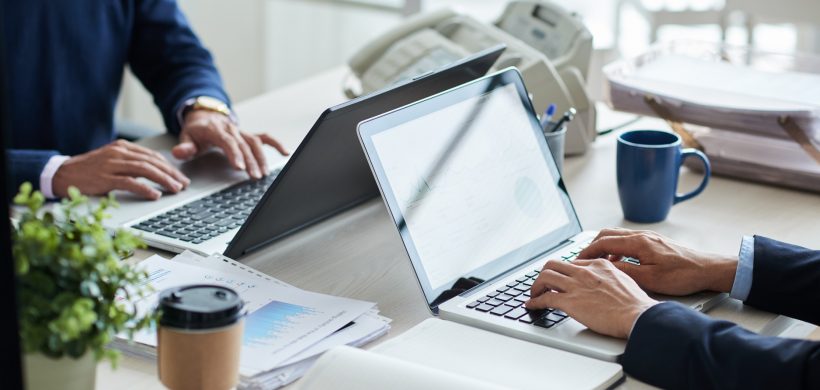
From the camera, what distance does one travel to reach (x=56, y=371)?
861mm

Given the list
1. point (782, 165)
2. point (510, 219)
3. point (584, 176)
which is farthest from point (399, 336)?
point (782, 165)

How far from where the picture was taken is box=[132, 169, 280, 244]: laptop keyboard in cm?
142

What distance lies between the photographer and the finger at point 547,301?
1.16 meters

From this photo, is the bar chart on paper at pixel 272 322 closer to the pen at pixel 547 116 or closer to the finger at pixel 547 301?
the finger at pixel 547 301

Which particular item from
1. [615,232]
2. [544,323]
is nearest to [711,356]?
[544,323]

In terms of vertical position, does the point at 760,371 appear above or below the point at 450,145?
below

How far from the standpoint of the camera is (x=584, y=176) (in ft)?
5.70

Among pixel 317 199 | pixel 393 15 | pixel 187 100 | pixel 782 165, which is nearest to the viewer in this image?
pixel 317 199

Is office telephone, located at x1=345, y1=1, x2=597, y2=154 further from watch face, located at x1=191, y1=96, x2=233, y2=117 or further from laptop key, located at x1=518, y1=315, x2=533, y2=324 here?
laptop key, located at x1=518, y1=315, x2=533, y2=324

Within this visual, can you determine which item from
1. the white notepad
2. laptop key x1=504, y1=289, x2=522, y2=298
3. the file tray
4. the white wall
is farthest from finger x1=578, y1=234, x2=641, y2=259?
the white wall

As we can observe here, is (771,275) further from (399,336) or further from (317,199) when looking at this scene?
(317,199)

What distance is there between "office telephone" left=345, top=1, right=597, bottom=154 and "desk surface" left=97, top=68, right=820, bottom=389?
12cm

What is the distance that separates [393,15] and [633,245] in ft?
8.73

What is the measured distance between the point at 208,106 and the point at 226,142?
21cm
